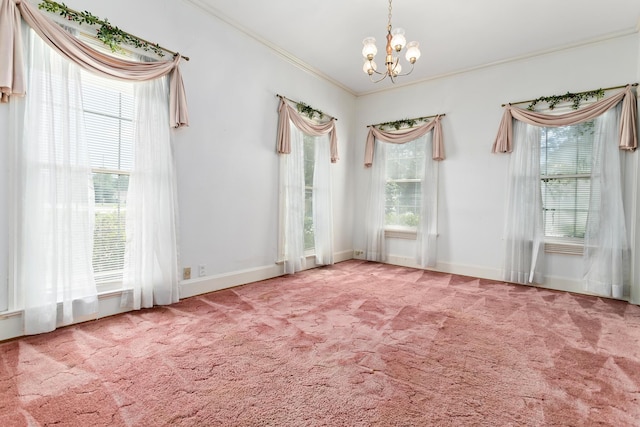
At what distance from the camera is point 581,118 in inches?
151

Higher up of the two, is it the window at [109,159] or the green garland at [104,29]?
the green garland at [104,29]

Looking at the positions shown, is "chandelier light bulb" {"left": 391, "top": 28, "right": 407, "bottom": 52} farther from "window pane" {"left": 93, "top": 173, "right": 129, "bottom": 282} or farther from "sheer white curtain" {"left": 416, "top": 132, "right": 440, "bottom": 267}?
"window pane" {"left": 93, "top": 173, "right": 129, "bottom": 282}

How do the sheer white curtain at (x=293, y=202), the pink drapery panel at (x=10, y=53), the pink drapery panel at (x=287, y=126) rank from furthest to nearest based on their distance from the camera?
the sheer white curtain at (x=293, y=202) < the pink drapery panel at (x=287, y=126) < the pink drapery panel at (x=10, y=53)

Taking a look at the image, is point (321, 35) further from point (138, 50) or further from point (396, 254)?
point (396, 254)

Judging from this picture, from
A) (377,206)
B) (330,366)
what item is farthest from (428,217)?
(330,366)

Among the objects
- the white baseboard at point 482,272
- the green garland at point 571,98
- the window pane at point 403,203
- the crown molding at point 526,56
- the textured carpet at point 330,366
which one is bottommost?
the textured carpet at point 330,366

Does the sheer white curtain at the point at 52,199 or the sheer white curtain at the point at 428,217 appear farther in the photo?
the sheer white curtain at the point at 428,217

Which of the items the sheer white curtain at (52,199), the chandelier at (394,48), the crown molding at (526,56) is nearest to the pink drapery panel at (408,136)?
the crown molding at (526,56)

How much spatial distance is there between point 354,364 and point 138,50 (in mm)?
3374

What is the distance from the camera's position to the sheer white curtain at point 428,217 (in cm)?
497

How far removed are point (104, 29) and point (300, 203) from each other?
289cm

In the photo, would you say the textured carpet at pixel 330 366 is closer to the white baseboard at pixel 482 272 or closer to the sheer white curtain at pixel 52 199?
the sheer white curtain at pixel 52 199

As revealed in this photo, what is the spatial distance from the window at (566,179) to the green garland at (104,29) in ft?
16.4

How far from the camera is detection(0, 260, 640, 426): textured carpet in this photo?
60.2 inches
